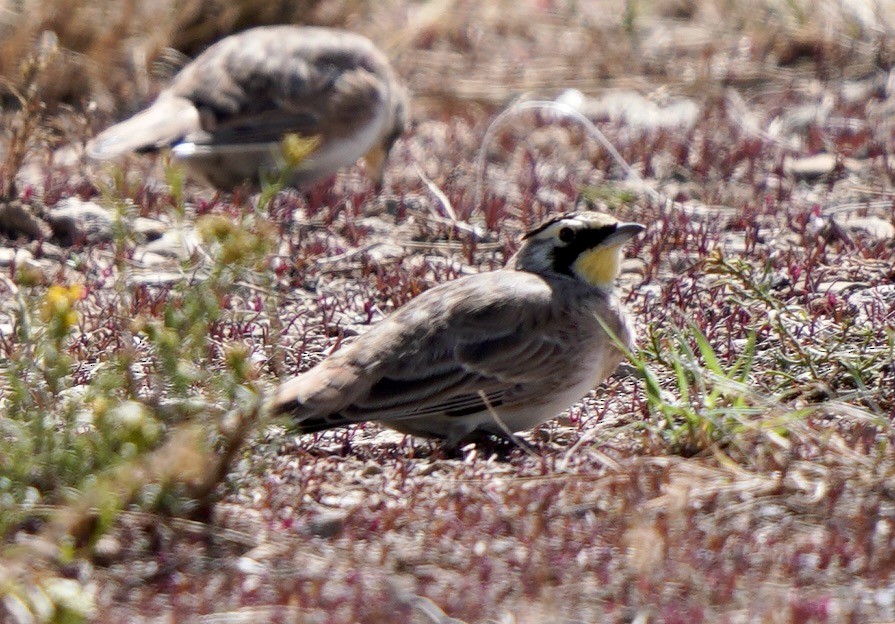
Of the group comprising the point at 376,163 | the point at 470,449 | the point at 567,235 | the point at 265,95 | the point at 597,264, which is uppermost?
the point at 265,95

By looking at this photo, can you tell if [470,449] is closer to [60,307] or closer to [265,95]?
[60,307]

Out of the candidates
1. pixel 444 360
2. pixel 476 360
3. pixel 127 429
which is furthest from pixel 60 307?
pixel 476 360

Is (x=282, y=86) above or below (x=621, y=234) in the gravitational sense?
above

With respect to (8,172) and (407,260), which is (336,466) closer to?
(407,260)

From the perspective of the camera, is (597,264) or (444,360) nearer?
(444,360)

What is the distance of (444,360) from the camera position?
5277mm

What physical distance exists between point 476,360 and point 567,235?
744 mm

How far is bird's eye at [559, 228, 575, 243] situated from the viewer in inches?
227

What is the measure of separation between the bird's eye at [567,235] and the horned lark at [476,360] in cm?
6

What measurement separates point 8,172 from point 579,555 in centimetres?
457

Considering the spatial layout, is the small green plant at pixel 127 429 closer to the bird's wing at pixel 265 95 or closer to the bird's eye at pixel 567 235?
the bird's eye at pixel 567 235

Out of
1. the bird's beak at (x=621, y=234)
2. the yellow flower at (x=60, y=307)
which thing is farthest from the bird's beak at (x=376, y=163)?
the yellow flower at (x=60, y=307)

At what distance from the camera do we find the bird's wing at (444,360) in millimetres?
5066

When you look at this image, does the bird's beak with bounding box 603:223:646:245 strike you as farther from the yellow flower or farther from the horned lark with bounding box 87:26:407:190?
the horned lark with bounding box 87:26:407:190
